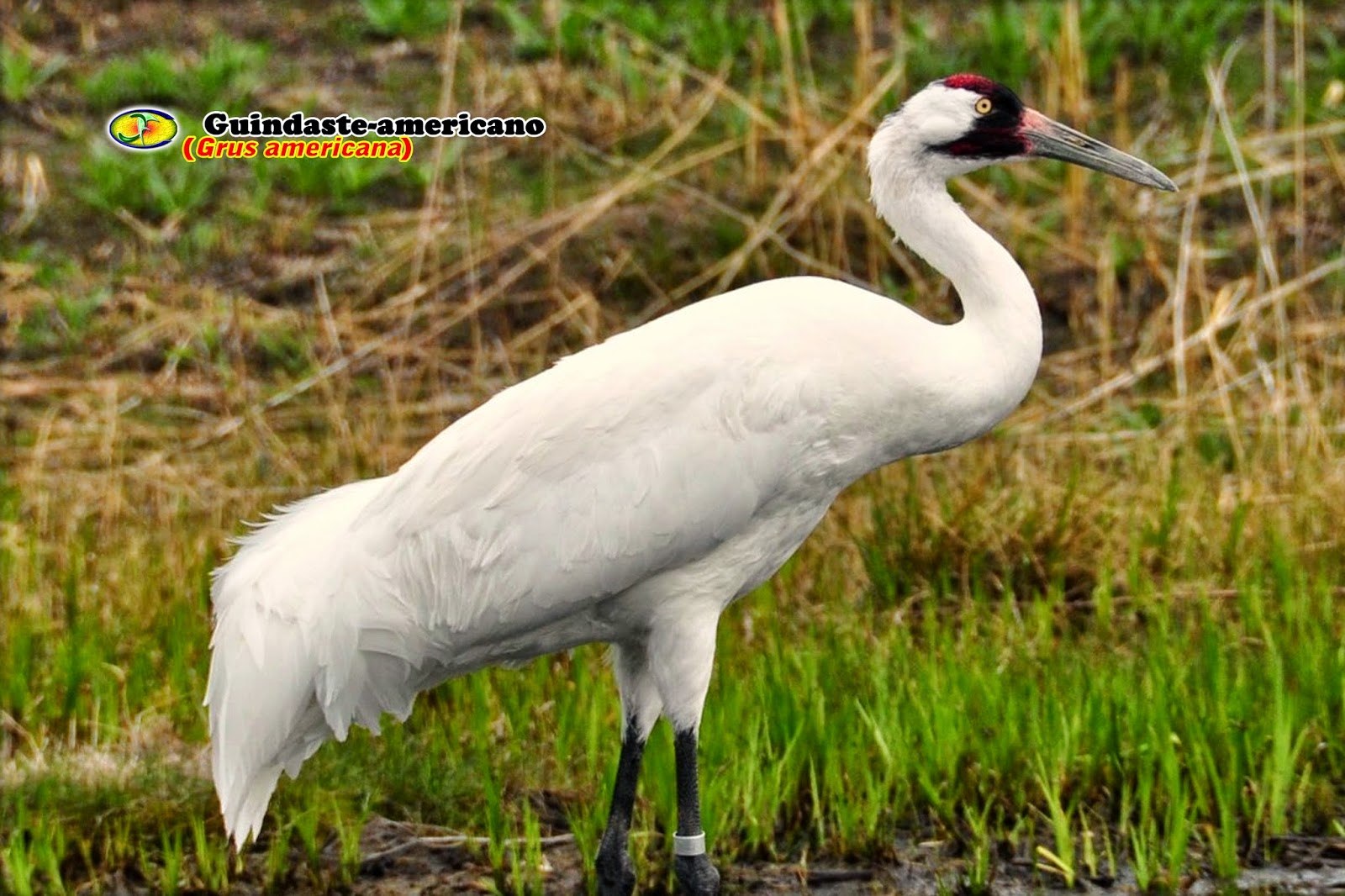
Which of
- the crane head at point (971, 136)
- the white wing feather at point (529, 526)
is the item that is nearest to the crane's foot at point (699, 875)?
the white wing feather at point (529, 526)

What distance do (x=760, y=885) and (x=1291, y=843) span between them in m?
1.14

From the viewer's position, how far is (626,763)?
4.79 metres

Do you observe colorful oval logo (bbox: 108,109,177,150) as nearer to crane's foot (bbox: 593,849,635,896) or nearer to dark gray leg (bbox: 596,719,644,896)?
dark gray leg (bbox: 596,719,644,896)

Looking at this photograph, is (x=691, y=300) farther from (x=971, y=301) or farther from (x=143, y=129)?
(x=971, y=301)

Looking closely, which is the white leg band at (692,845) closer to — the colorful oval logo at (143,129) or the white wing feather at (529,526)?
the white wing feather at (529,526)

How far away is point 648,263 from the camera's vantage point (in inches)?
349

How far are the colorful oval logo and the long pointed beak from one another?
217 inches

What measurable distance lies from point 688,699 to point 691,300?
4306mm

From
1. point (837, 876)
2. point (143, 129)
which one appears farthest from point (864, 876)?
point (143, 129)

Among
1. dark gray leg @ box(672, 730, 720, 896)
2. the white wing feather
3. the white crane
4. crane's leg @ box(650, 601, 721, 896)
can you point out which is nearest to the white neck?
the white crane

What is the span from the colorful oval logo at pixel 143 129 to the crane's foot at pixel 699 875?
18.5 ft

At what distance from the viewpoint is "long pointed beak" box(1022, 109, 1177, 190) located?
4.73m

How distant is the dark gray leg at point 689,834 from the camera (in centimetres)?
463

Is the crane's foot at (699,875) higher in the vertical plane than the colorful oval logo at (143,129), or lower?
lower
